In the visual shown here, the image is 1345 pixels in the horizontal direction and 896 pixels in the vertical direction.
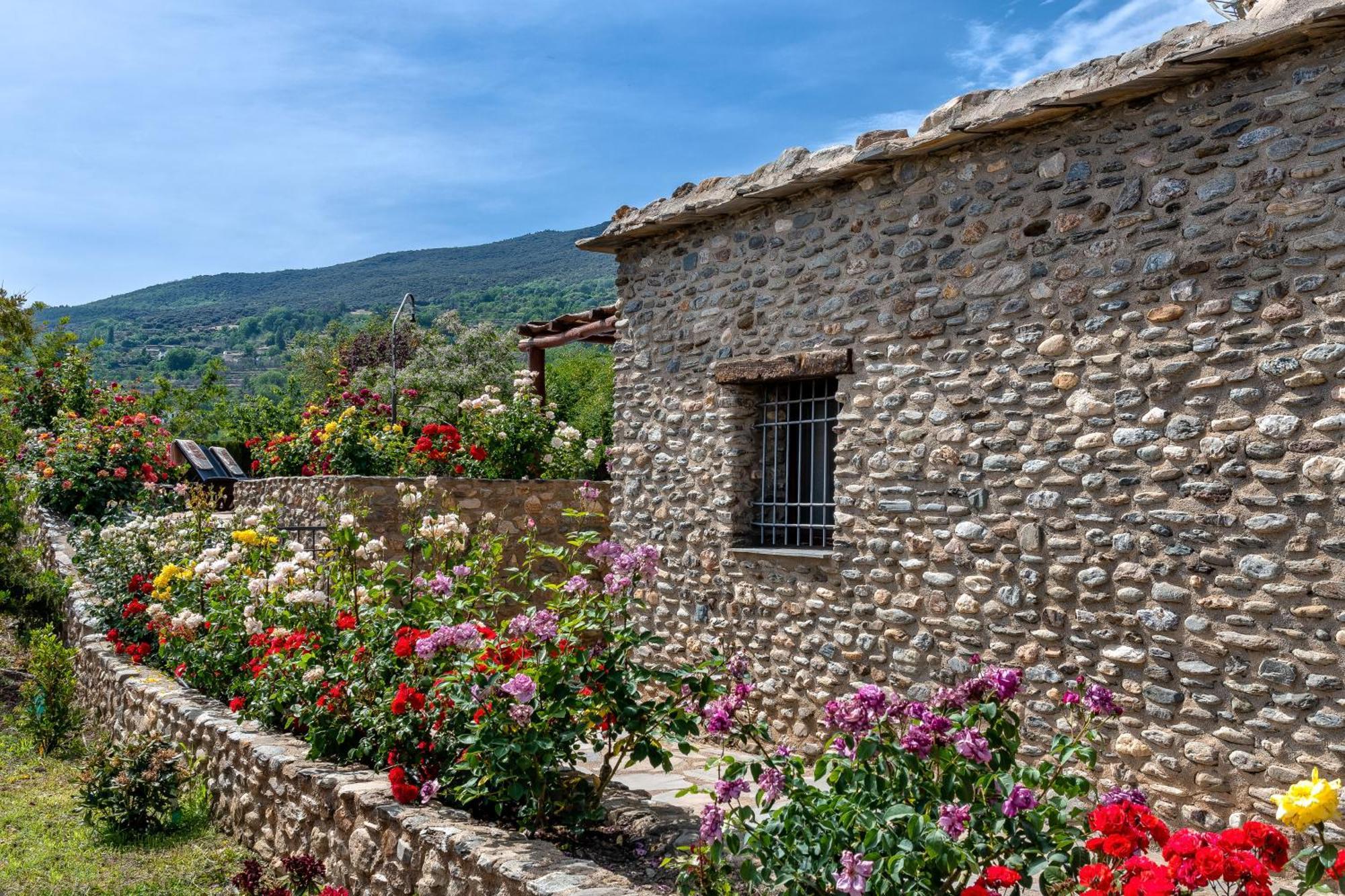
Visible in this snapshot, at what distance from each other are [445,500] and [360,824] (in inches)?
170

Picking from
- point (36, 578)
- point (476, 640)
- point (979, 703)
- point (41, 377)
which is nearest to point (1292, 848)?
point (979, 703)

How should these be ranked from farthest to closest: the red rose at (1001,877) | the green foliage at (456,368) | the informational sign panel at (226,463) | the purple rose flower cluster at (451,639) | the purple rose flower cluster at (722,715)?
the green foliage at (456,368) < the informational sign panel at (226,463) < the purple rose flower cluster at (451,639) < the purple rose flower cluster at (722,715) < the red rose at (1001,877)

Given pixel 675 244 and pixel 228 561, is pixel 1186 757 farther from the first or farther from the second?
pixel 228 561

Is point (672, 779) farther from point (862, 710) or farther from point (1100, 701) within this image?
point (1100, 701)

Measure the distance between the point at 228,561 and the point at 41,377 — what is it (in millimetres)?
10977

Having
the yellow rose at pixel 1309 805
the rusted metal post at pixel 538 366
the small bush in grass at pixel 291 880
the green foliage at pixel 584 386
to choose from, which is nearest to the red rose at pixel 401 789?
the small bush in grass at pixel 291 880

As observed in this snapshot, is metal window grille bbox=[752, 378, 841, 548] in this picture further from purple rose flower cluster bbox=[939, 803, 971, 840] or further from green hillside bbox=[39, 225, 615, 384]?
green hillside bbox=[39, 225, 615, 384]

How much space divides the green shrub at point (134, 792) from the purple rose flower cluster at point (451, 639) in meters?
2.37

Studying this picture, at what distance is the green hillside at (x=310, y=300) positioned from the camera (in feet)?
186

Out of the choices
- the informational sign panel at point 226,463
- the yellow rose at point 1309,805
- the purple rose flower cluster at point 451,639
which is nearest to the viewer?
the yellow rose at point 1309,805

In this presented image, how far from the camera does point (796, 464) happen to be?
274 inches

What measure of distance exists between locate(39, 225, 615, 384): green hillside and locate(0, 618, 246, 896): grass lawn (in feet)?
141

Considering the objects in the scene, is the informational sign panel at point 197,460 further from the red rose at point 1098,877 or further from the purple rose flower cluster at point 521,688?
the red rose at point 1098,877

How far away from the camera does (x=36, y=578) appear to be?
35.8ft
